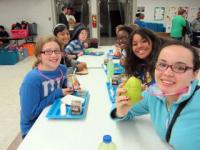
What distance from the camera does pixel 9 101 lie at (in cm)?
376

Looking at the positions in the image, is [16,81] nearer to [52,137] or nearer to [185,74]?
[52,137]

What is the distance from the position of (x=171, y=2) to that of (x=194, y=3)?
29.9 inches

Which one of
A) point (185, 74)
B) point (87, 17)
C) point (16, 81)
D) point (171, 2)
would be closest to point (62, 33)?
point (16, 81)

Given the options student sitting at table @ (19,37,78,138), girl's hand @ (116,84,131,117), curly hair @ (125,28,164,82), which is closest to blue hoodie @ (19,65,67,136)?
student sitting at table @ (19,37,78,138)

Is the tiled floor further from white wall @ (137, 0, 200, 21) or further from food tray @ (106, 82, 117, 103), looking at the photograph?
white wall @ (137, 0, 200, 21)

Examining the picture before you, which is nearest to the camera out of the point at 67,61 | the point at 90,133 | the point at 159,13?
the point at 90,133

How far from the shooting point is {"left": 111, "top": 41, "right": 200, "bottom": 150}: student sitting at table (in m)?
0.98

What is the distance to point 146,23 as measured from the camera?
7.76m

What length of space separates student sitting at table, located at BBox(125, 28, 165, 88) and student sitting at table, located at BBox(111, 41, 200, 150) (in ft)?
2.97

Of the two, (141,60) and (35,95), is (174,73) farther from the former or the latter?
(141,60)

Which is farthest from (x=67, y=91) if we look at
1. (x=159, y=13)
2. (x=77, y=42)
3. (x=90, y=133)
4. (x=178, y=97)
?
(x=159, y=13)

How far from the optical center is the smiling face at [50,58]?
6.13ft

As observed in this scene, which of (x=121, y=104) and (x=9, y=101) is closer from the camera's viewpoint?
(x=121, y=104)

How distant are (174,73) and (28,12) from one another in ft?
24.9
